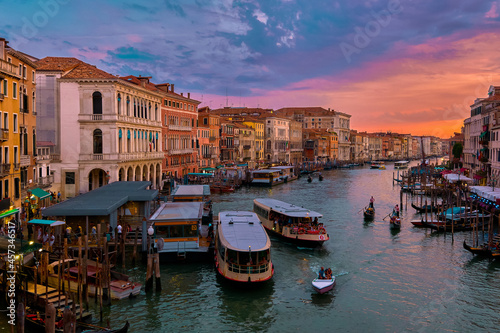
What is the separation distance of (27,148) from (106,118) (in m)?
8.56

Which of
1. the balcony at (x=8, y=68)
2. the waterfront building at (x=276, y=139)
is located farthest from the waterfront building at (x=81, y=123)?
the waterfront building at (x=276, y=139)

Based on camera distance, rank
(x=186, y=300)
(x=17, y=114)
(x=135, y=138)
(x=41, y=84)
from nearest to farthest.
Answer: (x=186, y=300) → (x=17, y=114) → (x=41, y=84) → (x=135, y=138)

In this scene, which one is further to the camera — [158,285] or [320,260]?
[320,260]

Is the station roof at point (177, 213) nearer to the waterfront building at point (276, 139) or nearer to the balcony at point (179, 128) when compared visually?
the balcony at point (179, 128)

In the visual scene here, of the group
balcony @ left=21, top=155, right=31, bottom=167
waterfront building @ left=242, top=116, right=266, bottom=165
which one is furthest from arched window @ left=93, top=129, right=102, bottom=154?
waterfront building @ left=242, top=116, right=266, bottom=165

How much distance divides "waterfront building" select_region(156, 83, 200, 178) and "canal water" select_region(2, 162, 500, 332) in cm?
2513

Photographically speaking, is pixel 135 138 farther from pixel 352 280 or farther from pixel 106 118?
pixel 352 280

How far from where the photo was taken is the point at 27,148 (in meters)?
23.9

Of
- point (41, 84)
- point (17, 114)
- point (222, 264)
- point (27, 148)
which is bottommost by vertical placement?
point (222, 264)

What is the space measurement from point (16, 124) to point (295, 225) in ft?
46.9

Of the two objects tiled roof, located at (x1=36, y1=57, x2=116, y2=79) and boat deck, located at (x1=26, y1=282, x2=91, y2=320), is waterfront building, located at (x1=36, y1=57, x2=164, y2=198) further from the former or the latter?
boat deck, located at (x1=26, y1=282, x2=91, y2=320)

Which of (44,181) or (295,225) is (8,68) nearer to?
(44,181)

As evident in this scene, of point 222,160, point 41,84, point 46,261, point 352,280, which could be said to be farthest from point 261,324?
point 222,160

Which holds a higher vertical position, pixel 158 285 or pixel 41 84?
pixel 41 84
